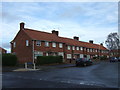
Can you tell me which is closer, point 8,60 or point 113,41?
point 8,60

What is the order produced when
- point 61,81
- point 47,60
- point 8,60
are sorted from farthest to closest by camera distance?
point 47,60 → point 8,60 → point 61,81

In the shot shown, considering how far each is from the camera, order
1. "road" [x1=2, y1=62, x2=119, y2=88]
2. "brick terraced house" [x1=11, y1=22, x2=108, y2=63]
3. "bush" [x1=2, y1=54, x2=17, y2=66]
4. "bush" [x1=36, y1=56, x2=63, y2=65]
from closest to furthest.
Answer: "road" [x1=2, y1=62, x2=119, y2=88] < "bush" [x1=2, y1=54, x2=17, y2=66] < "bush" [x1=36, y1=56, x2=63, y2=65] < "brick terraced house" [x1=11, y1=22, x2=108, y2=63]

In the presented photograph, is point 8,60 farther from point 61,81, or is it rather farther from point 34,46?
point 61,81

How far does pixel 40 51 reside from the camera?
1474 inches

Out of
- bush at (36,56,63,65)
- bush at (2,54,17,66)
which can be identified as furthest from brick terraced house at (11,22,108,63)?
bush at (2,54,17,66)

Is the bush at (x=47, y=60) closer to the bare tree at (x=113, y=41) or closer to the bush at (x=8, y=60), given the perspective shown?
the bush at (x=8, y=60)

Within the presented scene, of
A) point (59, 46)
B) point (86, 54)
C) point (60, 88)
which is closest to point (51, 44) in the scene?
point (59, 46)

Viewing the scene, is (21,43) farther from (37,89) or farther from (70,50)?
(37,89)

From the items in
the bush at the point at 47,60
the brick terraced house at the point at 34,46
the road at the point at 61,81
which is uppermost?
the brick terraced house at the point at 34,46

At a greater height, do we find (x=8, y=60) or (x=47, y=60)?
(x=8, y=60)

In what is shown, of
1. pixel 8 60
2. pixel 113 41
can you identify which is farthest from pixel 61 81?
pixel 113 41

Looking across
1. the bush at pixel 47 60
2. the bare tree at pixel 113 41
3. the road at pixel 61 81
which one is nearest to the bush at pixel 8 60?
the bush at pixel 47 60

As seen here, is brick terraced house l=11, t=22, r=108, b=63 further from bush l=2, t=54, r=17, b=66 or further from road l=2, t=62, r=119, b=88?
road l=2, t=62, r=119, b=88

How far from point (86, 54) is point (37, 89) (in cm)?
4921
